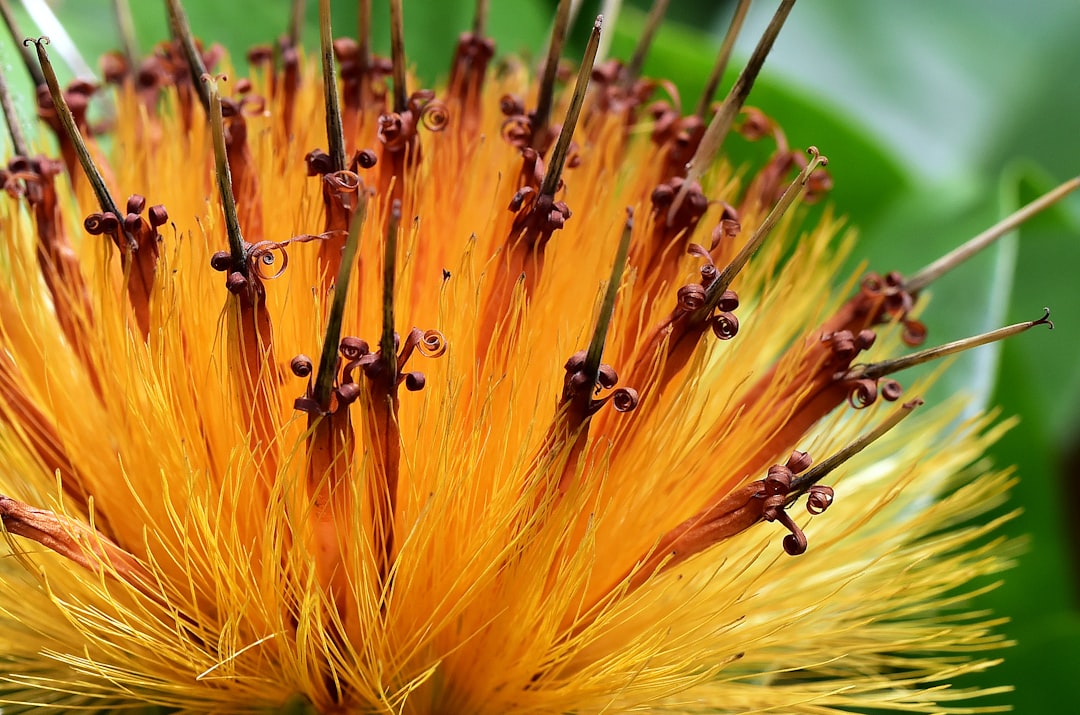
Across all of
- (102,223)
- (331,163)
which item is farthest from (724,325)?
(102,223)

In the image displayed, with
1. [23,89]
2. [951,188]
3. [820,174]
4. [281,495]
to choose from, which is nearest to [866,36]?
[951,188]

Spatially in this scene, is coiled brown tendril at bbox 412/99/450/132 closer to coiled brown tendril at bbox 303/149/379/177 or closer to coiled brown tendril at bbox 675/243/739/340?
coiled brown tendril at bbox 303/149/379/177

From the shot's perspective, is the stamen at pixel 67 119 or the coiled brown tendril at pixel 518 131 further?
the coiled brown tendril at pixel 518 131

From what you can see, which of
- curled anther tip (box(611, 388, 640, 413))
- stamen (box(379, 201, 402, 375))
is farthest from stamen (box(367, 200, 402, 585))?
curled anther tip (box(611, 388, 640, 413))

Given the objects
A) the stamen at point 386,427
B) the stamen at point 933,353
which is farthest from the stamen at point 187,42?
the stamen at point 933,353

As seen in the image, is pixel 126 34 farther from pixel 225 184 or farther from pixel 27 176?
pixel 225 184

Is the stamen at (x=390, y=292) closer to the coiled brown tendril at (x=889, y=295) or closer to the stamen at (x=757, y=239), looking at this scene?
the stamen at (x=757, y=239)
